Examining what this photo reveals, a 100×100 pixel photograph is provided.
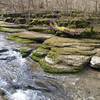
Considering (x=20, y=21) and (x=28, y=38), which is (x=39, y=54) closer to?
(x=28, y=38)

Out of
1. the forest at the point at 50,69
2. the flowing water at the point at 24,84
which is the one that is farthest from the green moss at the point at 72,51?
the flowing water at the point at 24,84


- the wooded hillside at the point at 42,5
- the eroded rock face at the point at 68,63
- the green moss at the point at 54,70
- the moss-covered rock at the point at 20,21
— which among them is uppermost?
the wooded hillside at the point at 42,5

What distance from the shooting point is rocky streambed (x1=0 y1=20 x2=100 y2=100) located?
8.52m

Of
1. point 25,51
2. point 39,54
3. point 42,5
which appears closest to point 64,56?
point 39,54

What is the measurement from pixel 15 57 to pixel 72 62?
3402 mm

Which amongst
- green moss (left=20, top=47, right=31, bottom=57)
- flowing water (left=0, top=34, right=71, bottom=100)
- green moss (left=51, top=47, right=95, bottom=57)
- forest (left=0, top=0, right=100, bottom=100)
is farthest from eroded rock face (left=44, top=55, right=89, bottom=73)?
green moss (left=20, top=47, right=31, bottom=57)

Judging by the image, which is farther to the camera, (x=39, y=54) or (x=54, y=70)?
(x=39, y=54)

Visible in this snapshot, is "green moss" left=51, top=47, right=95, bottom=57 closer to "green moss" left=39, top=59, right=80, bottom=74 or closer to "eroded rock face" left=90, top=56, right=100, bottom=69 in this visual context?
"eroded rock face" left=90, top=56, right=100, bottom=69

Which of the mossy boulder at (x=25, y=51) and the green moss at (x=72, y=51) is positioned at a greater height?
the green moss at (x=72, y=51)

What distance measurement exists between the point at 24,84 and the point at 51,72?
1.55 metres

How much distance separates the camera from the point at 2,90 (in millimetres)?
8672

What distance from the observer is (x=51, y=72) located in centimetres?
1038

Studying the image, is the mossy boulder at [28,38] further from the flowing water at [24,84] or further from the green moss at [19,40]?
the flowing water at [24,84]

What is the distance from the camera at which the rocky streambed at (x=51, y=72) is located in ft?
27.9
